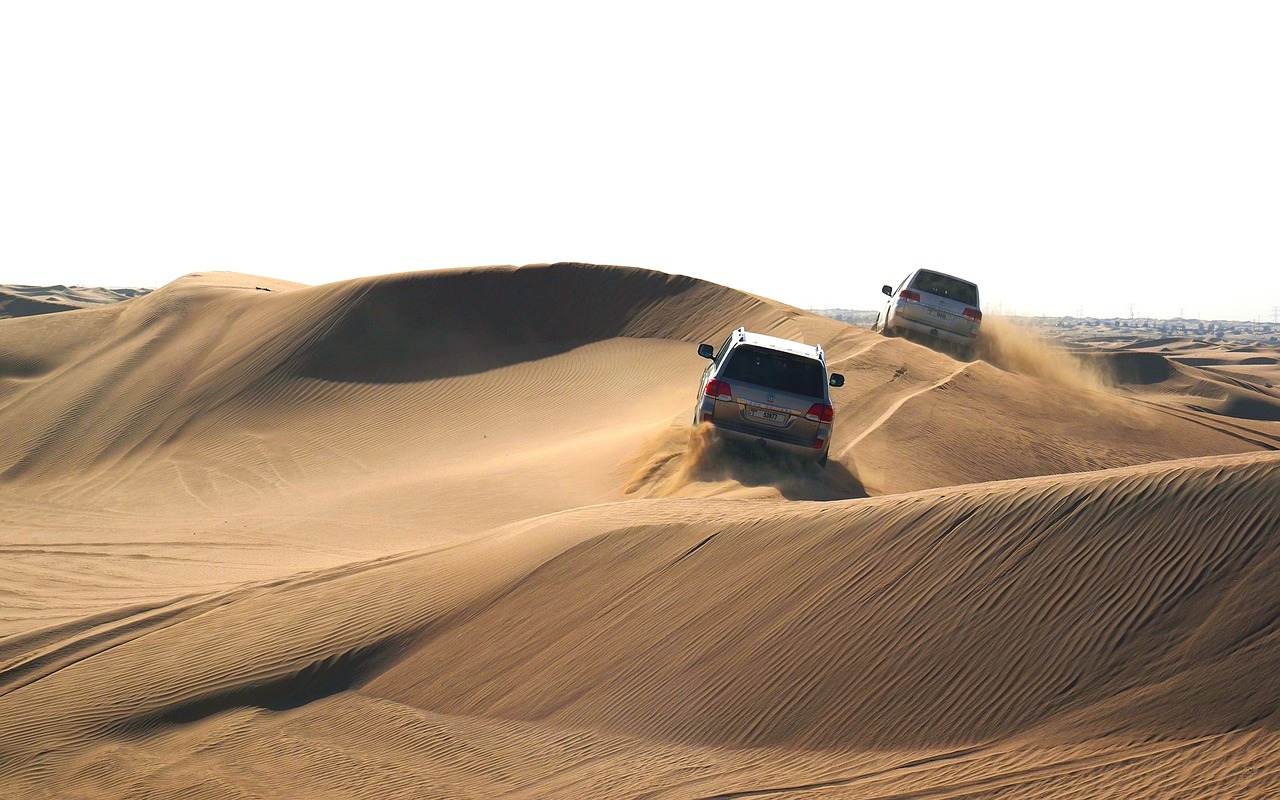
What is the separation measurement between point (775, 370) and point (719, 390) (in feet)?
2.33

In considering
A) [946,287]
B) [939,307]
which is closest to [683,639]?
[939,307]

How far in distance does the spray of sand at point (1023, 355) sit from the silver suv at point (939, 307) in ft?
5.38

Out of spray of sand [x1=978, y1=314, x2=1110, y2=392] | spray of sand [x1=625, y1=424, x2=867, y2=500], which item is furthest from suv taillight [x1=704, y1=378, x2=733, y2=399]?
spray of sand [x1=978, y1=314, x2=1110, y2=392]

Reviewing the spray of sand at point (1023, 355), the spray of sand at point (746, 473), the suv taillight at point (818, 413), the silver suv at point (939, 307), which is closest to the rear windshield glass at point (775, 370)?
the suv taillight at point (818, 413)

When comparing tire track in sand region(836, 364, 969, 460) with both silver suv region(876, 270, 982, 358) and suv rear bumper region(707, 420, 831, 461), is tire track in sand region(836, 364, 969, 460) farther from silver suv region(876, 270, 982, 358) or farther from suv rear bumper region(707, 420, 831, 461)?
suv rear bumper region(707, 420, 831, 461)

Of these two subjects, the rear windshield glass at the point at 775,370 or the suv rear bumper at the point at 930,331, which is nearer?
the rear windshield glass at the point at 775,370

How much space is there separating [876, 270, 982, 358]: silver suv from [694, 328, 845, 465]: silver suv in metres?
8.93

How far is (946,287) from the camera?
66.8 feet

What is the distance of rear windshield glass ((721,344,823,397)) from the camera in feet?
39.0

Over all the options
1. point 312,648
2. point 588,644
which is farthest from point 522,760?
point 312,648

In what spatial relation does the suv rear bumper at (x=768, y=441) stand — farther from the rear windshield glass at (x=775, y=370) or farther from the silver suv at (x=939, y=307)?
the silver suv at (x=939, y=307)

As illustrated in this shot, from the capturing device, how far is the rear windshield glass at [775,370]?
11.9 metres

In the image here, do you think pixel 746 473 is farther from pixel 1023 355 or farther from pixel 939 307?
pixel 1023 355

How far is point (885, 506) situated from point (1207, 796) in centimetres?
331
